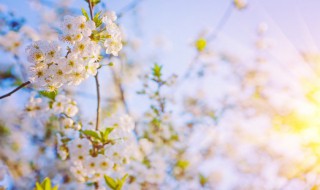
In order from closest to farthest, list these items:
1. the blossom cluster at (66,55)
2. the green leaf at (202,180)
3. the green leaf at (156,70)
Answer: the blossom cluster at (66,55) → the green leaf at (156,70) → the green leaf at (202,180)

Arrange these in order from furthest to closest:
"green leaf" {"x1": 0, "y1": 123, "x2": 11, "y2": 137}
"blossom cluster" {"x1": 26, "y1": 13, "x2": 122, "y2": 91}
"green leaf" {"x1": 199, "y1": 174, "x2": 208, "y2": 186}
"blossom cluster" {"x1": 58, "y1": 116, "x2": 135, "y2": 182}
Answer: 1. "green leaf" {"x1": 0, "y1": 123, "x2": 11, "y2": 137}
2. "green leaf" {"x1": 199, "y1": 174, "x2": 208, "y2": 186}
3. "blossom cluster" {"x1": 58, "y1": 116, "x2": 135, "y2": 182}
4. "blossom cluster" {"x1": 26, "y1": 13, "x2": 122, "y2": 91}

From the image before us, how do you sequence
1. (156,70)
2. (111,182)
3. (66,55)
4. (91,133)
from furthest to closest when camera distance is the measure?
(156,70) → (111,182) → (91,133) → (66,55)

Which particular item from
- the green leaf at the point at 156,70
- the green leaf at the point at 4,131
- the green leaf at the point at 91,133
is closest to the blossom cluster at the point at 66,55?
the green leaf at the point at 91,133

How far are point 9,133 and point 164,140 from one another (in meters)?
2.91

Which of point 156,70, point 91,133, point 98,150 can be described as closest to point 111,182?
Answer: point 98,150

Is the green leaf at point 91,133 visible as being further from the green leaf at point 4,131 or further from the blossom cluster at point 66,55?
the green leaf at point 4,131

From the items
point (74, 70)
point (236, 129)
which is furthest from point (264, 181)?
point (74, 70)

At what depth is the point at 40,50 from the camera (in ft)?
6.25

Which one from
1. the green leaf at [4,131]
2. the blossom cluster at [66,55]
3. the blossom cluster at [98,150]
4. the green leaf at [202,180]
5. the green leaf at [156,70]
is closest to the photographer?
the blossom cluster at [66,55]

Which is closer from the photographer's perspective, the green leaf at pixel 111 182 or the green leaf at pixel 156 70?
the green leaf at pixel 111 182

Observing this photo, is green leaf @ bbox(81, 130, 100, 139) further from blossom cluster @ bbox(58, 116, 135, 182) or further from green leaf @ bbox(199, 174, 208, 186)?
green leaf @ bbox(199, 174, 208, 186)

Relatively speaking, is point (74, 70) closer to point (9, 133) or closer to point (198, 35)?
point (9, 133)

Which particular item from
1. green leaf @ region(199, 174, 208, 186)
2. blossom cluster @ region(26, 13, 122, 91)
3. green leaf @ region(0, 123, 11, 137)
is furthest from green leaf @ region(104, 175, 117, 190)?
green leaf @ region(0, 123, 11, 137)

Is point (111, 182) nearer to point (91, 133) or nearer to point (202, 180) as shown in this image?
point (91, 133)
